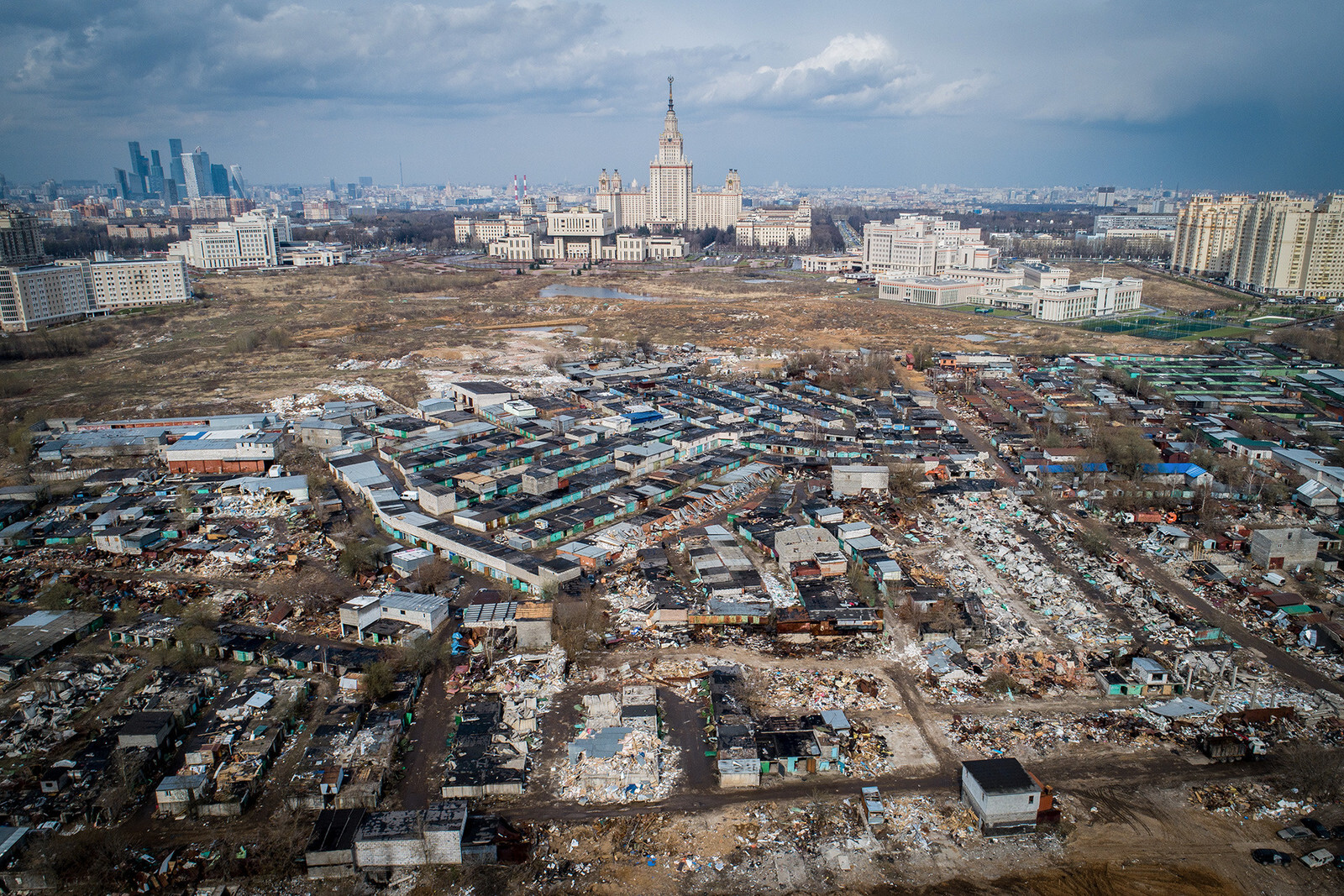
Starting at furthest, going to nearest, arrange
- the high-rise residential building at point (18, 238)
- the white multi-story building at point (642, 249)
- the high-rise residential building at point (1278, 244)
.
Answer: the white multi-story building at point (642, 249) < the high-rise residential building at point (18, 238) < the high-rise residential building at point (1278, 244)

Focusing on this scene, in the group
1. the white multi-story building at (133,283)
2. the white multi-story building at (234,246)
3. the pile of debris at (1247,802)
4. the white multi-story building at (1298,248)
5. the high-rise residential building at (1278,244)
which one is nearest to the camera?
Answer: the pile of debris at (1247,802)

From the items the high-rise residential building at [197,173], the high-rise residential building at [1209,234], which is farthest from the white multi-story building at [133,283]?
the high-rise residential building at [197,173]

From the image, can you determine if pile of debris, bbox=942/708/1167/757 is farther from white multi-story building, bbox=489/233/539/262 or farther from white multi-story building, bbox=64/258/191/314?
white multi-story building, bbox=489/233/539/262

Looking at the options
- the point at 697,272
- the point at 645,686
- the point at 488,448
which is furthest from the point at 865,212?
the point at 645,686

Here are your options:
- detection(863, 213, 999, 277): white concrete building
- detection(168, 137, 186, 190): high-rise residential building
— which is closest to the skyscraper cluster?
detection(168, 137, 186, 190): high-rise residential building

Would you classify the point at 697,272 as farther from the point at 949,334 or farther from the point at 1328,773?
the point at 1328,773

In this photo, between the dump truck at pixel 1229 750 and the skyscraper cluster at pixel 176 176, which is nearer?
the dump truck at pixel 1229 750

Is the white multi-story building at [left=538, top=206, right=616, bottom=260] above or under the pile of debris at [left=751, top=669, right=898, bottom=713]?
above

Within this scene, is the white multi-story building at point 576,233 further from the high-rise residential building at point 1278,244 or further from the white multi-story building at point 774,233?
the high-rise residential building at point 1278,244
